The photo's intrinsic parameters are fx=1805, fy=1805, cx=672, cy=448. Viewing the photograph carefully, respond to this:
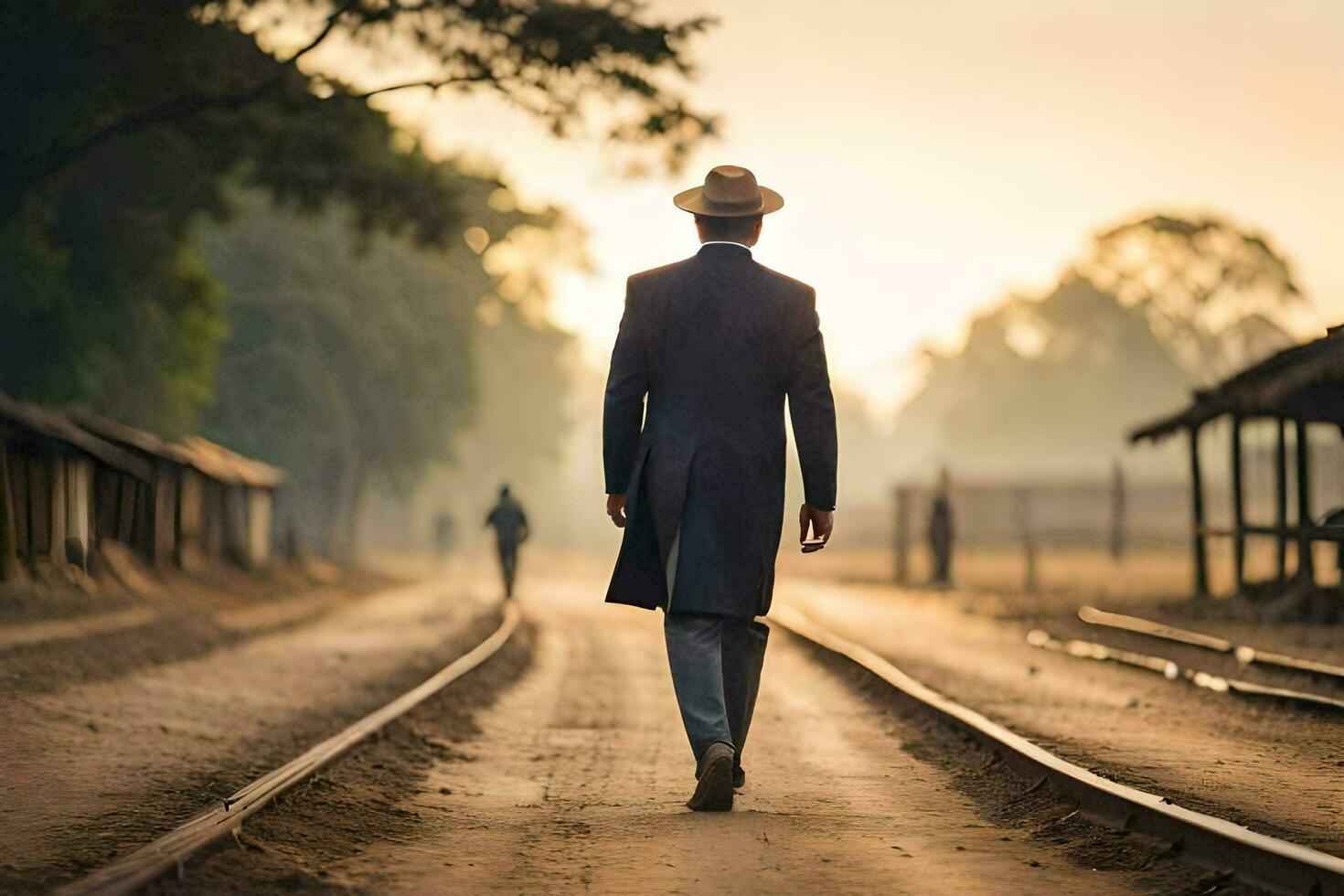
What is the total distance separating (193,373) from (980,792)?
31.4 m

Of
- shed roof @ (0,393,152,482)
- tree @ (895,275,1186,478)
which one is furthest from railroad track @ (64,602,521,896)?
tree @ (895,275,1186,478)

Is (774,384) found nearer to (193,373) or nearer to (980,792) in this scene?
(980,792)

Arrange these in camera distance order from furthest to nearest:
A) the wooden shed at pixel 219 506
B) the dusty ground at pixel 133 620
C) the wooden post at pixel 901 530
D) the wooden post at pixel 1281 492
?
the wooden post at pixel 901 530
the wooden shed at pixel 219 506
the wooden post at pixel 1281 492
the dusty ground at pixel 133 620

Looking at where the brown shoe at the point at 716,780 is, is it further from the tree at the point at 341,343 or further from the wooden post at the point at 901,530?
the tree at the point at 341,343

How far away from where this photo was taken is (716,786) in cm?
636

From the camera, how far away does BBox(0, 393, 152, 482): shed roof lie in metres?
21.7

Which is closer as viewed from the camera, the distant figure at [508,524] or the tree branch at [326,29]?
the tree branch at [326,29]

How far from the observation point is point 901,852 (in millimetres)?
5684

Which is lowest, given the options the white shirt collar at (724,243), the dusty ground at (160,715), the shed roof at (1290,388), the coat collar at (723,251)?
the dusty ground at (160,715)

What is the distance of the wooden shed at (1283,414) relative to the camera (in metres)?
17.5

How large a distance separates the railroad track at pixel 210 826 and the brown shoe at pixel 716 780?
60.4 inches

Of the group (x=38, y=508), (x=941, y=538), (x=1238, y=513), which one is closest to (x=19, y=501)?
(x=38, y=508)

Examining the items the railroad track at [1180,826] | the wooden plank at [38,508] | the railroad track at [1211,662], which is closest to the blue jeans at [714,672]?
the railroad track at [1180,826]

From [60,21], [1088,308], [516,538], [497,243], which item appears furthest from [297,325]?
[1088,308]
